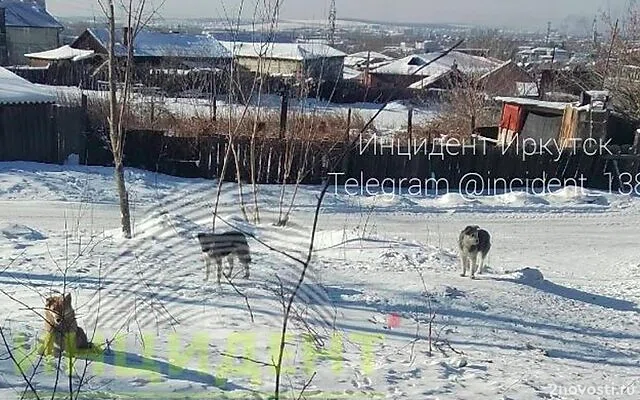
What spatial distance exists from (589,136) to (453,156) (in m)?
4.51

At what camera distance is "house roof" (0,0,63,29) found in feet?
183

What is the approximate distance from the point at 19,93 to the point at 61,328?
47.2 feet

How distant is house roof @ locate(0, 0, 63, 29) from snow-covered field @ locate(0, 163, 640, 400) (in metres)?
49.0

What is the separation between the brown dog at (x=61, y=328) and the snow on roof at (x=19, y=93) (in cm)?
1364

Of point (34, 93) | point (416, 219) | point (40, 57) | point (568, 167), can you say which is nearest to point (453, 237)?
point (416, 219)

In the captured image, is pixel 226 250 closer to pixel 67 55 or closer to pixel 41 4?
pixel 67 55

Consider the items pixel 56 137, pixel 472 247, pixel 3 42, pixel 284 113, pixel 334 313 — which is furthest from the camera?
pixel 3 42

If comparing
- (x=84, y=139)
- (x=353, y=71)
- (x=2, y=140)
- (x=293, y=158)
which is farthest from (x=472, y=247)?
(x=353, y=71)

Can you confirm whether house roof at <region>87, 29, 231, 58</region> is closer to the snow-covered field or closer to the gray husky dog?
the snow-covered field

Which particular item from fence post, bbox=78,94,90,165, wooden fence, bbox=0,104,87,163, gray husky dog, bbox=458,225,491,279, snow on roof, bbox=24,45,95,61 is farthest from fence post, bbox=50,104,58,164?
snow on roof, bbox=24,45,95,61

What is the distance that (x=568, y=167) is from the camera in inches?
723

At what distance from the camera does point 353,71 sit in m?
67.2

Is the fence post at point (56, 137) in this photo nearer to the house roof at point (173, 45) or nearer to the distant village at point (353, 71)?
the distant village at point (353, 71)

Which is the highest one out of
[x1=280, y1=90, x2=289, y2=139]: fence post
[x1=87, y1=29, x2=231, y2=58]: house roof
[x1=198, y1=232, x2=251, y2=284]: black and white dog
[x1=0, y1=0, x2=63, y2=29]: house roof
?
[x1=0, y1=0, x2=63, y2=29]: house roof
